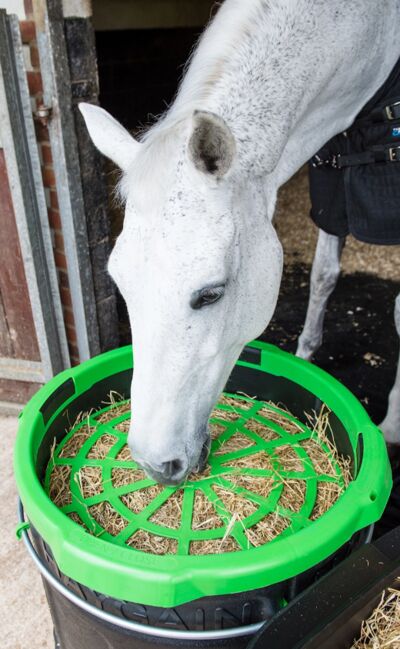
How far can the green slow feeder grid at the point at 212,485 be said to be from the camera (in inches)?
50.9

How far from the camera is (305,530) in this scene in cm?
105

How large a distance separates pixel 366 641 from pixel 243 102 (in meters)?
1.22

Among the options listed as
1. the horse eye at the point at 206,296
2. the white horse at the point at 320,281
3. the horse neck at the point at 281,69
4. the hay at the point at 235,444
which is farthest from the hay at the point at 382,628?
the white horse at the point at 320,281

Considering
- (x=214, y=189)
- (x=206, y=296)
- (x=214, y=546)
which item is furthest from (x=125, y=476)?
(x=214, y=189)

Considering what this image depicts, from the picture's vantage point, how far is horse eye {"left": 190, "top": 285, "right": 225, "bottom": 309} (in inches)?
43.6

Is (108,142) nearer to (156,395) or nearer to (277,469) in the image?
(156,395)

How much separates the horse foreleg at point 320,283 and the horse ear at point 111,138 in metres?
1.33

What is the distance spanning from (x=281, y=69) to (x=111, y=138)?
45cm

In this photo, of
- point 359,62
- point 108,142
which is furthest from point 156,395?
point 359,62

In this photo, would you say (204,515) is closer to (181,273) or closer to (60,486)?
(60,486)

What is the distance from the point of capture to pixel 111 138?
1337 millimetres

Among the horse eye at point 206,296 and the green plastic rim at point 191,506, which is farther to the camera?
the horse eye at point 206,296

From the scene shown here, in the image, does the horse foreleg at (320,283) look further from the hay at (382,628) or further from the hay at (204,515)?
the hay at (382,628)

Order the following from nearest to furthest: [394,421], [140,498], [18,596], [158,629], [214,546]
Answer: [158,629], [214,546], [140,498], [18,596], [394,421]
